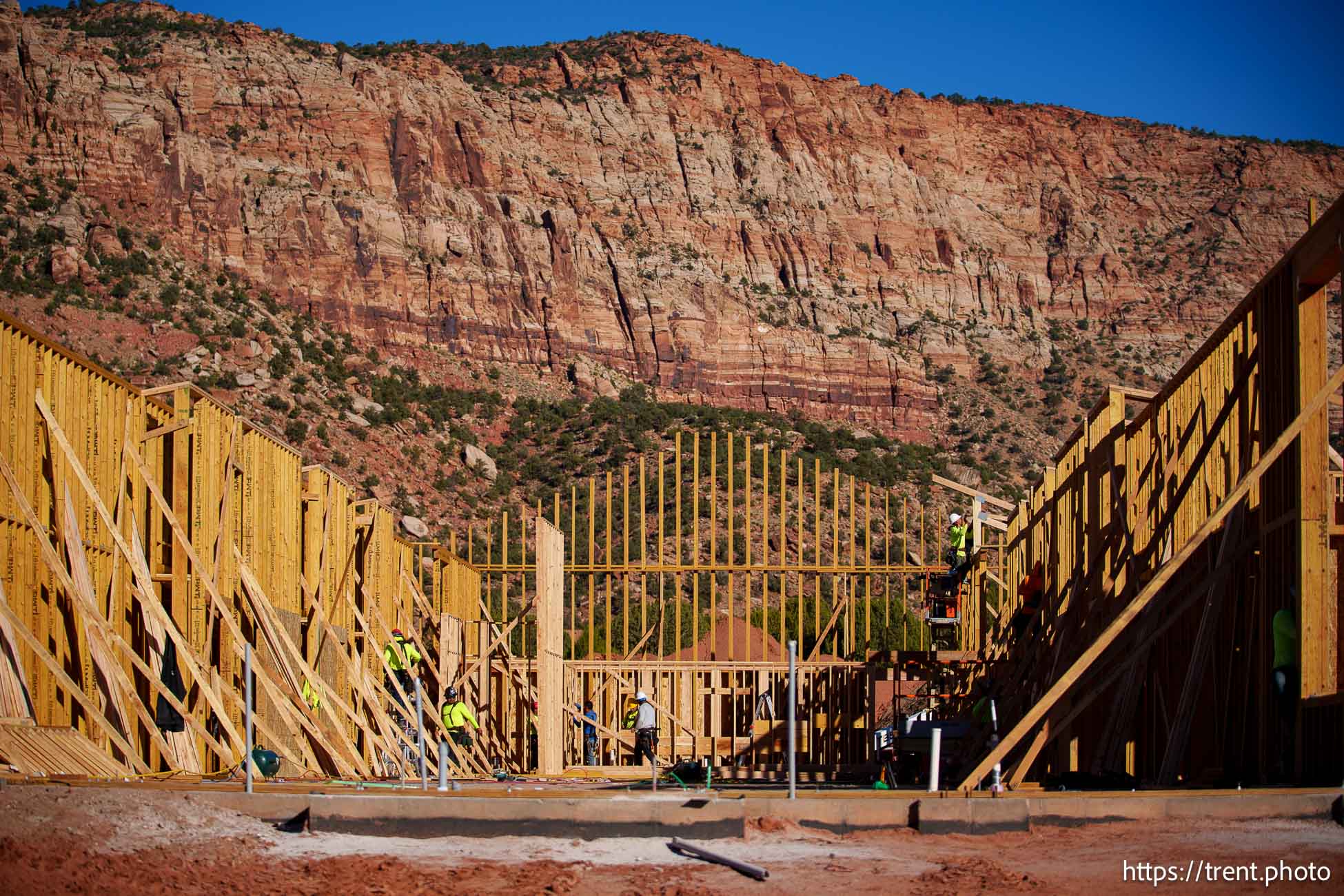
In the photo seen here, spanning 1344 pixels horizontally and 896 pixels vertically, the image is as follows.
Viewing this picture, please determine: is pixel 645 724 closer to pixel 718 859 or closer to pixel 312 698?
pixel 312 698

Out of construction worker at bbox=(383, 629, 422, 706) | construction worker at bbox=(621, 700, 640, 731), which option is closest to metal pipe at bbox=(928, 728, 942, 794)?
construction worker at bbox=(383, 629, 422, 706)

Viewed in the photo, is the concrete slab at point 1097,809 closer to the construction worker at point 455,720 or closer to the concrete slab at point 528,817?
the concrete slab at point 528,817

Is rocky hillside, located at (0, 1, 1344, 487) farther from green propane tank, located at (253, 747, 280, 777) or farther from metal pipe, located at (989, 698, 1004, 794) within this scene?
metal pipe, located at (989, 698, 1004, 794)

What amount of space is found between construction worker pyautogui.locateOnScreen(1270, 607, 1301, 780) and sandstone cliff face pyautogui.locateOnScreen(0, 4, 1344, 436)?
5252 cm

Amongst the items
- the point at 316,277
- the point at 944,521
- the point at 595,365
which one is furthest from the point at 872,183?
the point at 944,521

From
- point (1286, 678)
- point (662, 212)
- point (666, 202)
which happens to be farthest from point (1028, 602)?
point (666, 202)

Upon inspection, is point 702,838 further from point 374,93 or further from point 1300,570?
point 374,93

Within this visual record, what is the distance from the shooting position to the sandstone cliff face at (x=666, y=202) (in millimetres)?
66688

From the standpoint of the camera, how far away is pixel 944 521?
48969 millimetres

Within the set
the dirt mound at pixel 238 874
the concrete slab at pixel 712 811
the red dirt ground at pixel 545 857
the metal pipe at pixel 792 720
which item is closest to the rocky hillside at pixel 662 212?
the concrete slab at pixel 712 811

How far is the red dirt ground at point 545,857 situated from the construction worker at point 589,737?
42.2ft

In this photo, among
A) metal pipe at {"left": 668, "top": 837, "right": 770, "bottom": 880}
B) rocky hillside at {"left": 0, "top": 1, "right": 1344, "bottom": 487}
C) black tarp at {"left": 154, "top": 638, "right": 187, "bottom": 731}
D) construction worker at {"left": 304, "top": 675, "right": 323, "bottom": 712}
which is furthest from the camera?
rocky hillside at {"left": 0, "top": 1, "right": 1344, "bottom": 487}

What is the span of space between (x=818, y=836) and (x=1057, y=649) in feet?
22.2

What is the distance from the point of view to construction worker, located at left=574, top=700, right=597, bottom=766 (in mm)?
23395
